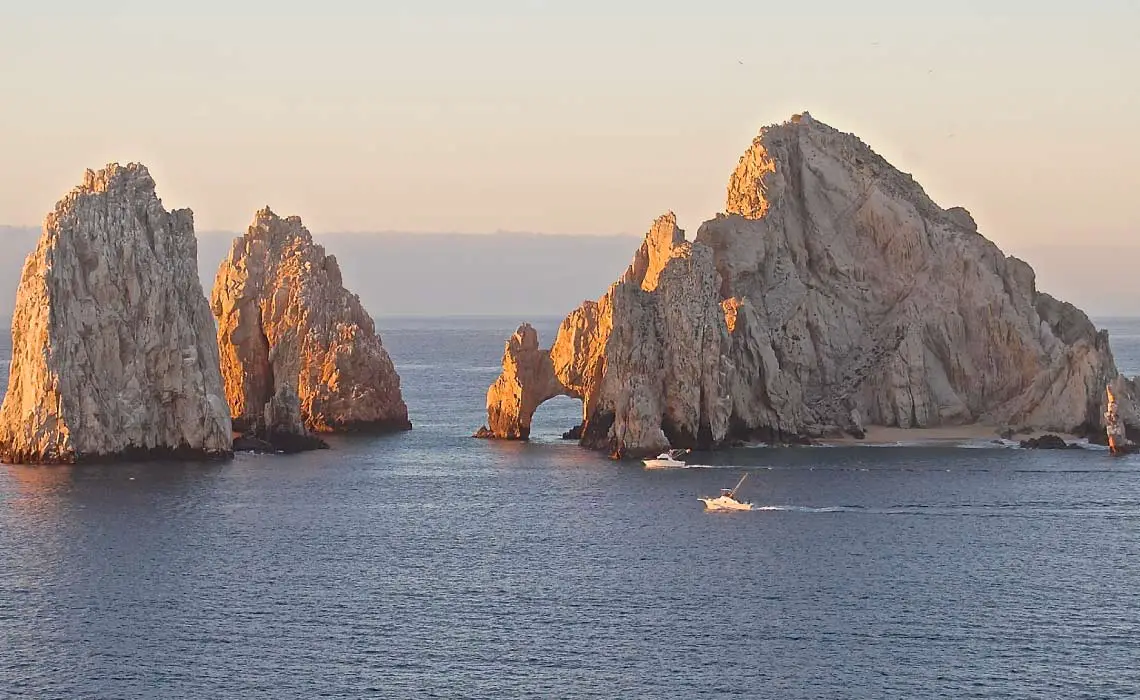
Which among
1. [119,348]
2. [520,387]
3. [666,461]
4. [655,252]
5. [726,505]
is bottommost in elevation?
[726,505]

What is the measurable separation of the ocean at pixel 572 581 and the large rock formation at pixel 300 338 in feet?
98.6

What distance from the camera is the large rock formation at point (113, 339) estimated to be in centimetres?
12694

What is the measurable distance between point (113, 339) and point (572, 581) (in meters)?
54.4

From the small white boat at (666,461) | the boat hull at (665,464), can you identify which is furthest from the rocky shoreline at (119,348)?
the boat hull at (665,464)

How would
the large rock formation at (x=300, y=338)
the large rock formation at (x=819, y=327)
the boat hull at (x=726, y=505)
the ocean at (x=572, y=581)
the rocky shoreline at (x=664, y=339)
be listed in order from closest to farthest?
the ocean at (x=572, y=581)
the boat hull at (x=726, y=505)
the rocky shoreline at (x=664, y=339)
the large rock formation at (x=819, y=327)
the large rock formation at (x=300, y=338)

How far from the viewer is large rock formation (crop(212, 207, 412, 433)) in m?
164

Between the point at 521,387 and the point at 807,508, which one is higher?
the point at 521,387

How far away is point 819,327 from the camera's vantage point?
155125 mm

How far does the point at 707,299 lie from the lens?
468 ft

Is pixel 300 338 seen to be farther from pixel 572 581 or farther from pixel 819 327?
pixel 572 581

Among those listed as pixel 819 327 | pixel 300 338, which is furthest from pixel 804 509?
pixel 300 338

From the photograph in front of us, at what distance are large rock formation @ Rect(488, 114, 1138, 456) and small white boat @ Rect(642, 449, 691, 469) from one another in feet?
8.27

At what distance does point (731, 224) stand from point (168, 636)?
295 feet

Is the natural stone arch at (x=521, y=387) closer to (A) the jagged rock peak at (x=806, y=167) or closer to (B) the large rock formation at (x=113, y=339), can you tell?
(A) the jagged rock peak at (x=806, y=167)
